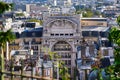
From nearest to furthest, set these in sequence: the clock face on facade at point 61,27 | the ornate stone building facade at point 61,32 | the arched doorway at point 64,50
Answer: the arched doorway at point 64,50, the ornate stone building facade at point 61,32, the clock face on facade at point 61,27

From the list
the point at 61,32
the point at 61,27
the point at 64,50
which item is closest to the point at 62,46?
the point at 64,50

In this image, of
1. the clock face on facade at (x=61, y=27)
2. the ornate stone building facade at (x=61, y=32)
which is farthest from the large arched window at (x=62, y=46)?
the clock face on facade at (x=61, y=27)

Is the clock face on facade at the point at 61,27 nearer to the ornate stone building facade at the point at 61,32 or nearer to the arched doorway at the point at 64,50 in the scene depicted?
the ornate stone building facade at the point at 61,32

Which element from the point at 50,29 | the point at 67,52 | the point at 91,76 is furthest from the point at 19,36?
the point at 91,76

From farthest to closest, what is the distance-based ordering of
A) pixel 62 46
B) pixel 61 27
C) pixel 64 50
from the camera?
pixel 61 27, pixel 62 46, pixel 64 50

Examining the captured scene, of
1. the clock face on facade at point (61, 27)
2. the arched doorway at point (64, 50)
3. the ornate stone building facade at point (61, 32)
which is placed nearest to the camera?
the arched doorway at point (64, 50)

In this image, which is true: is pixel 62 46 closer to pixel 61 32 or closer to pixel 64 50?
pixel 64 50

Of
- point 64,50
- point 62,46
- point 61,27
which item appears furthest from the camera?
point 61,27

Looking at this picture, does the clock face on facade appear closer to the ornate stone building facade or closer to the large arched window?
the ornate stone building facade
